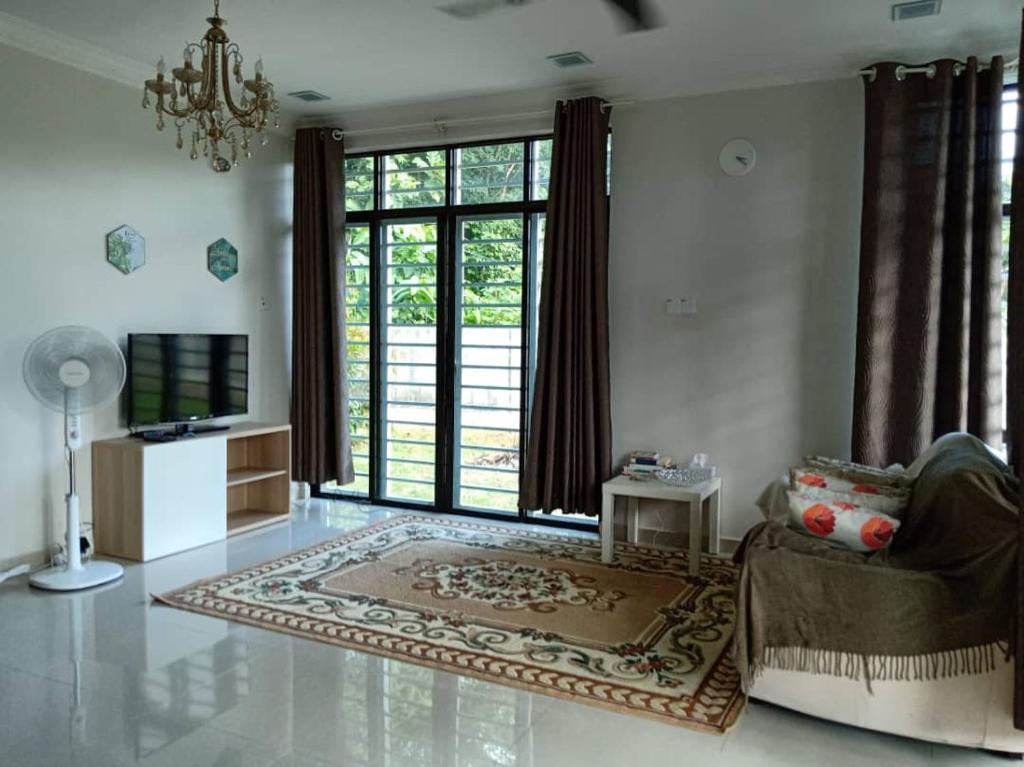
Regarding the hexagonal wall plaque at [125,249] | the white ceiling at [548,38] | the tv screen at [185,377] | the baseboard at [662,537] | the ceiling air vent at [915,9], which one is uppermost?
the white ceiling at [548,38]

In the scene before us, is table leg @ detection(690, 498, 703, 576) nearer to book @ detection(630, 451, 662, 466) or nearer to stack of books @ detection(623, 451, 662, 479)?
stack of books @ detection(623, 451, 662, 479)

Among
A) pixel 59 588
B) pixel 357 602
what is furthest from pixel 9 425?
pixel 357 602

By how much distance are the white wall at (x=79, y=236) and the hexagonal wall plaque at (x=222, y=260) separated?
0.16ft

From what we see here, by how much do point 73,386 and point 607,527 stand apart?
287 cm

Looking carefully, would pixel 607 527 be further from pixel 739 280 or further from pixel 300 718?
pixel 300 718

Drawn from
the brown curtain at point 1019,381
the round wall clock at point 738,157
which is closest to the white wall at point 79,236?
the round wall clock at point 738,157

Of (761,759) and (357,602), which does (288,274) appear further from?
(761,759)

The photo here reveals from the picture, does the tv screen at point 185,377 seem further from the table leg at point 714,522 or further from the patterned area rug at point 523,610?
the table leg at point 714,522

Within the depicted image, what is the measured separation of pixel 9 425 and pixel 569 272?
10.4 ft

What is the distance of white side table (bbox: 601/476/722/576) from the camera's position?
4.16 m

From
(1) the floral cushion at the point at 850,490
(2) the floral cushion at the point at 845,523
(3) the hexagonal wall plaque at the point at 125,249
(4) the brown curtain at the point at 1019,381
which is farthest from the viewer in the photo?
(3) the hexagonal wall plaque at the point at 125,249

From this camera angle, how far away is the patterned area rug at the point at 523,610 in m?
2.94

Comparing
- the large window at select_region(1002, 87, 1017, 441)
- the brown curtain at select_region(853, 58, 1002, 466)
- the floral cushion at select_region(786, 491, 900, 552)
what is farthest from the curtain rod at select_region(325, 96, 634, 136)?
the floral cushion at select_region(786, 491, 900, 552)

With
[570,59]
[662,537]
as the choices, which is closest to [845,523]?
[662,537]
